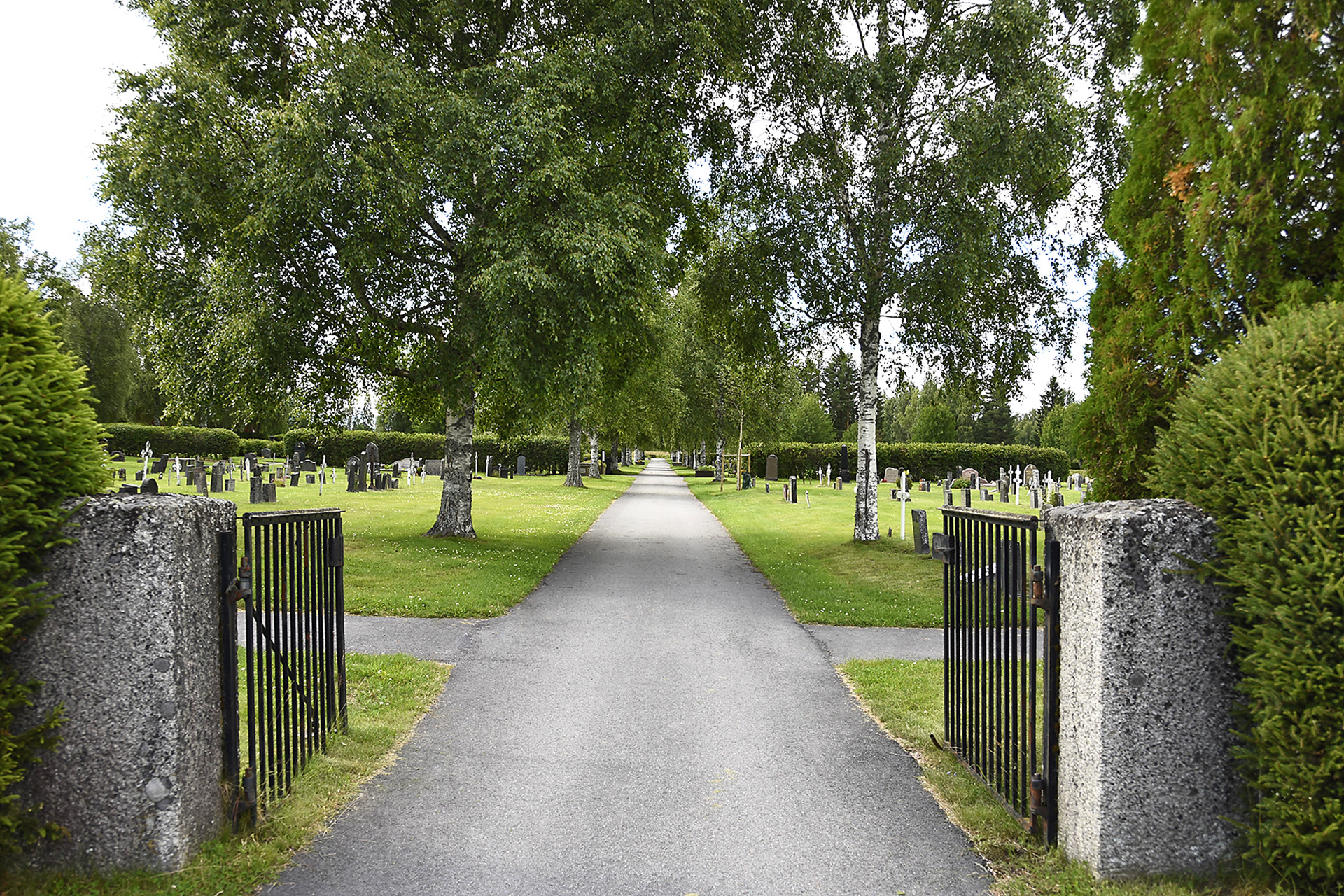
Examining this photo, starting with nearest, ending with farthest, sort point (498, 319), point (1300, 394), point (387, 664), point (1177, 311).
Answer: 1. point (1300, 394)
2. point (1177, 311)
3. point (387, 664)
4. point (498, 319)

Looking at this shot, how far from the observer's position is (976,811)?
4074mm

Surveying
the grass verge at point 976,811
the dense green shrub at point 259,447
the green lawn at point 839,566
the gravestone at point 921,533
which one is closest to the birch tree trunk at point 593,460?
the green lawn at point 839,566

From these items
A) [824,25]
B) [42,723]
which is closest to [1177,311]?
[42,723]

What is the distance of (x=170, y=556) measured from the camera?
3061 millimetres

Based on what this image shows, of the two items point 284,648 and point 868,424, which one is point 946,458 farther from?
point 284,648

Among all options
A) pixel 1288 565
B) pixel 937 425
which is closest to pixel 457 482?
pixel 1288 565

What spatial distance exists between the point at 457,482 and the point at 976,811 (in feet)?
42.9

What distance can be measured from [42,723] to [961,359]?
15523 mm

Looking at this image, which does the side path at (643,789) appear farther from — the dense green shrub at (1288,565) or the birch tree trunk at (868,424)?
the birch tree trunk at (868,424)

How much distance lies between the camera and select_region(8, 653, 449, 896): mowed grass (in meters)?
3.00

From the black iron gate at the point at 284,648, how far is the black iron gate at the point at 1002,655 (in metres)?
3.76

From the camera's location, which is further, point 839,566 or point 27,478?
point 839,566

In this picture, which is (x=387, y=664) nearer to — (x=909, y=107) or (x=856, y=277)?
(x=856, y=277)

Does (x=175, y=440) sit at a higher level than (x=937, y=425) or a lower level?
lower
